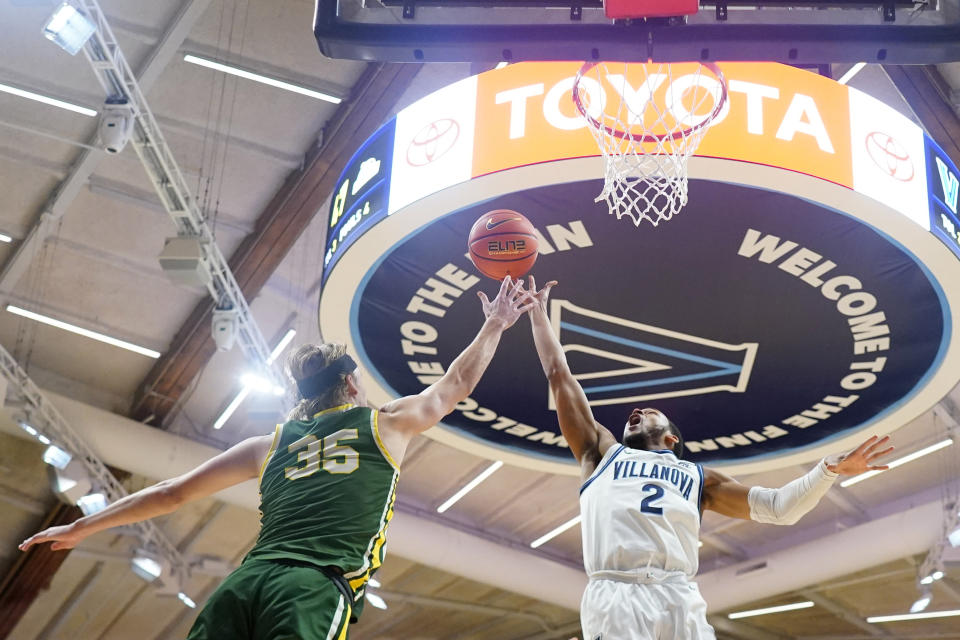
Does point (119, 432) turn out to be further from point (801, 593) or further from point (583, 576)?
point (801, 593)

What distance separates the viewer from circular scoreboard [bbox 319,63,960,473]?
22.0 ft

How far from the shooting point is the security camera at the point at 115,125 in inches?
369

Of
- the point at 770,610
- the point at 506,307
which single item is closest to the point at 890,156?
the point at 506,307

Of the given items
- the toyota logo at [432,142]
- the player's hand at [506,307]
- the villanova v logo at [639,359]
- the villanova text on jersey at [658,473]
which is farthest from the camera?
the villanova v logo at [639,359]

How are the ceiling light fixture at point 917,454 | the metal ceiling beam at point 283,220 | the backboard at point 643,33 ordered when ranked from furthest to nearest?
the ceiling light fixture at point 917,454, the metal ceiling beam at point 283,220, the backboard at point 643,33

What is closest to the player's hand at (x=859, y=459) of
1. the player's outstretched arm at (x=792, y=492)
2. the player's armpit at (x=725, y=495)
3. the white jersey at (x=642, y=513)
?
the player's outstretched arm at (x=792, y=492)

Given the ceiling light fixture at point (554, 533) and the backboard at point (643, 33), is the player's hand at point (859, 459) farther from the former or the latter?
the ceiling light fixture at point (554, 533)

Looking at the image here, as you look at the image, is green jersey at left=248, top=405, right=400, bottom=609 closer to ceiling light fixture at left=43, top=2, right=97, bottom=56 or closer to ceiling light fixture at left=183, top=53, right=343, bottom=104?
ceiling light fixture at left=43, top=2, right=97, bottom=56

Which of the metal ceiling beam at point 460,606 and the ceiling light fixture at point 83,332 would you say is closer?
the ceiling light fixture at point 83,332

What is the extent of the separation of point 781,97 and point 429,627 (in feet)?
64.8

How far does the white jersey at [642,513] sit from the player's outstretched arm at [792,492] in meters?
0.16

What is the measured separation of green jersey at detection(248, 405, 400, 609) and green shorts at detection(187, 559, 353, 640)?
0.08 m

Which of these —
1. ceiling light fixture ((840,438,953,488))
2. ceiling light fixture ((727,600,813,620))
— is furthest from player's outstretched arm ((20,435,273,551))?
ceiling light fixture ((727,600,813,620))

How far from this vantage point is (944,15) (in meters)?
4.97
